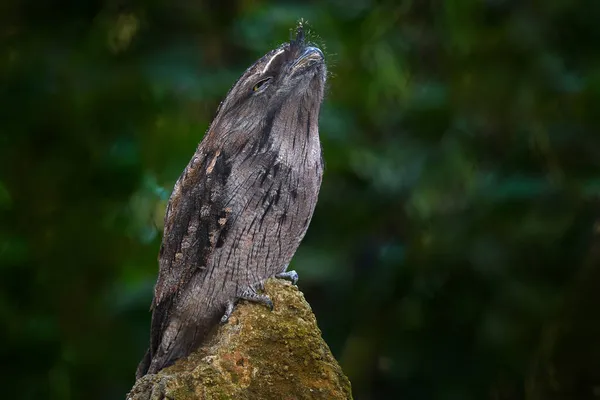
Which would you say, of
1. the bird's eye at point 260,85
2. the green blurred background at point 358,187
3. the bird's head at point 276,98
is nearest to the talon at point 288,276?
the bird's head at point 276,98

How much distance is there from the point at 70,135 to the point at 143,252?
65cm

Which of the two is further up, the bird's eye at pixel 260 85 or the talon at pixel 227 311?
the bird's eye at pixel 260 85

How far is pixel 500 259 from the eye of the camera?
376 centimetres

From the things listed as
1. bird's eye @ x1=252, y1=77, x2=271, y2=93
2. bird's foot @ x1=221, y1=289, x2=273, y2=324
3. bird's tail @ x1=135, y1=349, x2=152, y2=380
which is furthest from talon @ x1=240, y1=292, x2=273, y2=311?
bird's eye @ x1=252, y1=77, x2=271, y2=93

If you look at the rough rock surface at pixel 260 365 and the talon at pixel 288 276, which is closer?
the rough rock surface at pixel 260 365

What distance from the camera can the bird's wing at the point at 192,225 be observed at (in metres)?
2.33

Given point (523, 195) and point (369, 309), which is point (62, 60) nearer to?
point (369, 309)

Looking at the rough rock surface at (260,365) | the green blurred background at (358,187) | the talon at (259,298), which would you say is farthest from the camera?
the green blurred background at (358,187)

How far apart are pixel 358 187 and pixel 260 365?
2.10m

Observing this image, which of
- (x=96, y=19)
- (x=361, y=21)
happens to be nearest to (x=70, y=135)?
(x=96, y=19)

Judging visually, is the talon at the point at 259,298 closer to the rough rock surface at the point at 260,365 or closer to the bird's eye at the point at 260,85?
the rough rock surface at the point at 260,365

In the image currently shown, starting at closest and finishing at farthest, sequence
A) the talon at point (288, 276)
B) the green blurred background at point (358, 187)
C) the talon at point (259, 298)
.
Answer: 1. the talon at point (259, 298)
2. the talon at point (288, 276)
3. the green blurred background at point (358, 187)

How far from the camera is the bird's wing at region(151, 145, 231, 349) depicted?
7.64ft

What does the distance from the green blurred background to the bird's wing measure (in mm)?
1321
